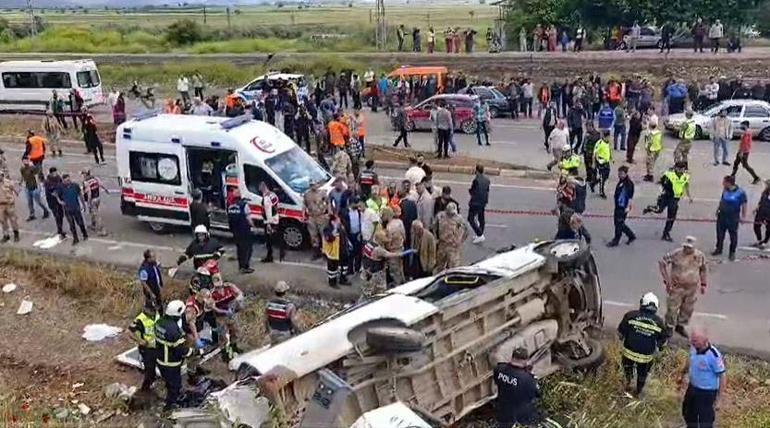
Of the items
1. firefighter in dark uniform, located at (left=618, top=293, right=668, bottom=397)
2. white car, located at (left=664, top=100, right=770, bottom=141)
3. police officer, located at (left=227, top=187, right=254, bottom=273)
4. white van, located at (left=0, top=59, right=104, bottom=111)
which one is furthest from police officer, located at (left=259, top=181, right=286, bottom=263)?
white van, located at (left=0, top=59, right=104, bottom=111)

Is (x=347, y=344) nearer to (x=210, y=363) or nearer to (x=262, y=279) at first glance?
(x=210, y=363)

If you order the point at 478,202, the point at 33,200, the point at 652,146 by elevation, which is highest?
the point at 652,146

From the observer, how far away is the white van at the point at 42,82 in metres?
32.6

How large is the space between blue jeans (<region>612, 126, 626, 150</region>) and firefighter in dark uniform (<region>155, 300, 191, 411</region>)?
1476cm

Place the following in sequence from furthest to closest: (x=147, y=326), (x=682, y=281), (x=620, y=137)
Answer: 1. (x=620, y=137)
2. (x=682, y=281)
3. (x=147, y=326)

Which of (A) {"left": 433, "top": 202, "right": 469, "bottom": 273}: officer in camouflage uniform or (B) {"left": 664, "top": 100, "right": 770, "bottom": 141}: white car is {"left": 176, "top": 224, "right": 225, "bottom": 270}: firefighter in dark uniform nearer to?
(A) {"left": 433, "top": 202, "right": 469, "bottom": 273}: officer in camouflage uniform

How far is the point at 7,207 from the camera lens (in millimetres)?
16000

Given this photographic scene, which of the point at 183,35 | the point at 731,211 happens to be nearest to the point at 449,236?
the point at 731,211

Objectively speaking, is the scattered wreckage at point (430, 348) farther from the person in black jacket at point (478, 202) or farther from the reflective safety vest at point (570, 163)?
the reflective safety vest at point (570, 163)

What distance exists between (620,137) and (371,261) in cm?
1155

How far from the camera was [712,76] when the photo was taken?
30.5m

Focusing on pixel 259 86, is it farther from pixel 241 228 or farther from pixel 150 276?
pixel 150 276

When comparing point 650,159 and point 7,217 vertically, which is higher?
point 650,159

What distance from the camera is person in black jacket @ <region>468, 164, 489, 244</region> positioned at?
47.3 ft
